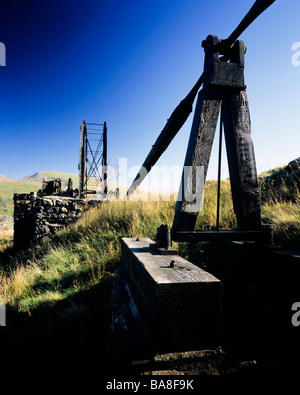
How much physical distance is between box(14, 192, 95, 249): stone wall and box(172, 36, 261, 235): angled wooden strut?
6847mm

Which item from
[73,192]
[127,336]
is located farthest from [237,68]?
[73,192]

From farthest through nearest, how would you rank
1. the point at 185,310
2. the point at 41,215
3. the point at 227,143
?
the point at 41,215, the point at 227,143, the point at 185,310

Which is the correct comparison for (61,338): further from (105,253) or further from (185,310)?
(185,310)

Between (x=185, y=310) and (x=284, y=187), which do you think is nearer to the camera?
(x=185, y=310)

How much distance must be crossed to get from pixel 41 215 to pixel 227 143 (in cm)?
732

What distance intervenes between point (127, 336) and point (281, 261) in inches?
53.8

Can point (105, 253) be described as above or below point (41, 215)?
below

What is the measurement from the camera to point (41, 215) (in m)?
7.54

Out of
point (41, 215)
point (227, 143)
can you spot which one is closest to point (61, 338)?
point (227, 143)

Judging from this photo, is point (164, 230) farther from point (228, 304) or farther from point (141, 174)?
point (141, 174)

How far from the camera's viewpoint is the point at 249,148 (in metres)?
1.91

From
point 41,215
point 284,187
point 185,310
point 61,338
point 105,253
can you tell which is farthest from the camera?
point 41,215

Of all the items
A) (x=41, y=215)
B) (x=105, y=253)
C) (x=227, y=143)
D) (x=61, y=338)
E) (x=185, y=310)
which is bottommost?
(x=61, y=338)

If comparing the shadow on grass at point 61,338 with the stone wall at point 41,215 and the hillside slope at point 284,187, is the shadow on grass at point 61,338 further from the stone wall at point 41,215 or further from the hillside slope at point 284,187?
the stone wall at point 41,215
